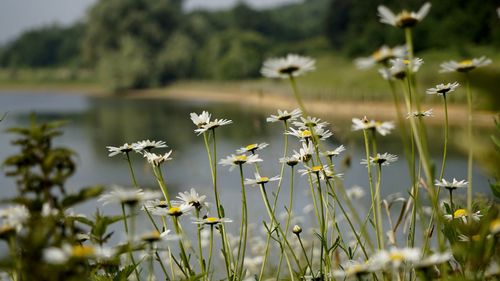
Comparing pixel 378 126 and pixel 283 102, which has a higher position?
pixel 378 126

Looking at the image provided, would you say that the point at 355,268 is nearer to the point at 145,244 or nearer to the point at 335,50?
the point at 145,244

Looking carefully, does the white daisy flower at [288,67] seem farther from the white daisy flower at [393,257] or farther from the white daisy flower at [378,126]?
the white daisy flower at [393,257]

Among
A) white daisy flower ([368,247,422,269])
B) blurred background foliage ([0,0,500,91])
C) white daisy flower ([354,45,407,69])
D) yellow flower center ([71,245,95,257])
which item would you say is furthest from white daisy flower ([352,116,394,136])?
blurred background foliage ([0,0,500,91])

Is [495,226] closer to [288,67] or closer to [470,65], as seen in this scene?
[470,65]

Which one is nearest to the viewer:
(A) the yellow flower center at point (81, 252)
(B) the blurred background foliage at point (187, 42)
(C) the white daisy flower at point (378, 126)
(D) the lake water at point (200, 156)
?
(A) the yellow flower center at point (81, 252)

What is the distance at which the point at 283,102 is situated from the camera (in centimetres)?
2430

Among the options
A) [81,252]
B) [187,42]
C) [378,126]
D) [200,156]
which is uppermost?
[187,42]

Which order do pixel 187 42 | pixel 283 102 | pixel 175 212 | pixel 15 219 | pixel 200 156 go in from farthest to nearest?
pixel 187 42 < pixel 283 102 < pixel 200 156 < pixel 175 212 < pixel 15 219

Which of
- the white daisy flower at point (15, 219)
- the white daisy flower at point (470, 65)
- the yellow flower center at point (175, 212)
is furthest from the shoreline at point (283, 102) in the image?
the white daisy flower at point (15, 219)

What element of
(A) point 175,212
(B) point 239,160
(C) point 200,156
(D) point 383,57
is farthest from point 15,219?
(C) point 200,156

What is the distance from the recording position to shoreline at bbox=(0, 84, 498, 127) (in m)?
15.2

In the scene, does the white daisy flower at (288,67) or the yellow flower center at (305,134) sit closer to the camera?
the white daisy flower at (288,67)

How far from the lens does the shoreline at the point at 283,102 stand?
15234 mm

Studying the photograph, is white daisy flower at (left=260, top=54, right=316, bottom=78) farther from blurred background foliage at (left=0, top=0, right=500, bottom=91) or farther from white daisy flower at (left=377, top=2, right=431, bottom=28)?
blurred background foliage at (left=0, top=0, right=500, bottom=91)
